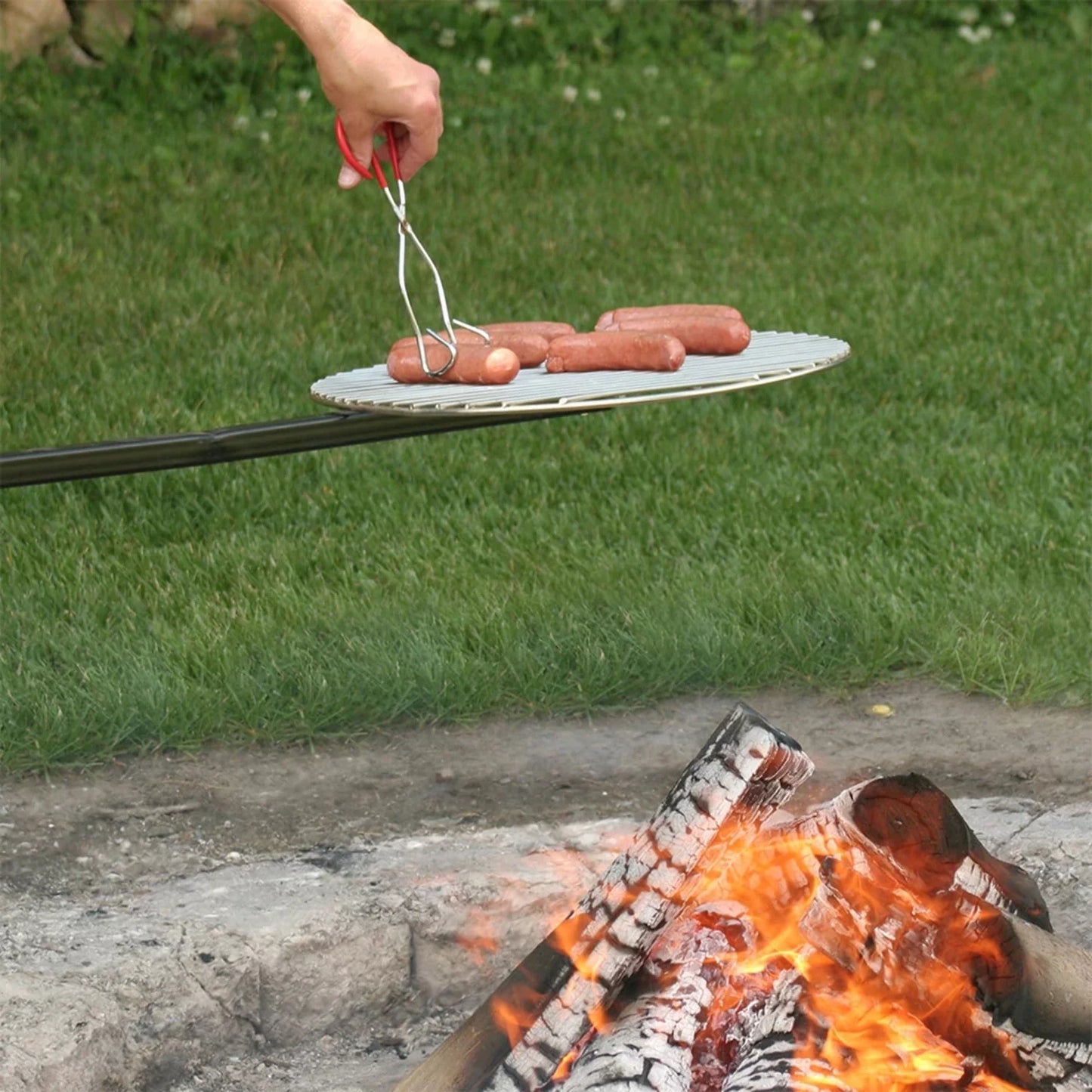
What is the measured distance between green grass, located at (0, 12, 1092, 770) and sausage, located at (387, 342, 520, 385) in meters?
1.17

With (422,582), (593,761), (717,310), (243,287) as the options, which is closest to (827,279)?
(243,287)

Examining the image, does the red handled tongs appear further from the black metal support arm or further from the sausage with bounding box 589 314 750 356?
the sausage with bounding box 589 314 750 356

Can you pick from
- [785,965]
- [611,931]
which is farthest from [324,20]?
[785,965]

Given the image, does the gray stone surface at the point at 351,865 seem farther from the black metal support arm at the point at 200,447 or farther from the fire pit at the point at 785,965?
the black metal support arm at the point at 200,447

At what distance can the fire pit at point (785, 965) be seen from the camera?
230 cm

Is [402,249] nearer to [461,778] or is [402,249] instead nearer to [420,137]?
[420,137]

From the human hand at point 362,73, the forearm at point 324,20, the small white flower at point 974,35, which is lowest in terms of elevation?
the human hand at point 362,73

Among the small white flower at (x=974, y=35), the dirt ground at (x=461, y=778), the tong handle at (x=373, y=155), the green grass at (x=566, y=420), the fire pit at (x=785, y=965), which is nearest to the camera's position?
the fire pit at (x=785, y=965)

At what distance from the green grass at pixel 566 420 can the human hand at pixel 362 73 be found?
55.4 inches

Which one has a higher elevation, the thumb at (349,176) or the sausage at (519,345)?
the thumb at (349,176)

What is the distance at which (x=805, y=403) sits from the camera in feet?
17.0

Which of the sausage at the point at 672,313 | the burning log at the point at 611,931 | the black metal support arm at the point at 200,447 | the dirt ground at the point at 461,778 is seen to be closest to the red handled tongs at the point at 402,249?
the black metal support arm at the point at 200,447

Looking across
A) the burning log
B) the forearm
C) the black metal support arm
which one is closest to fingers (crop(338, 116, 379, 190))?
the forearm

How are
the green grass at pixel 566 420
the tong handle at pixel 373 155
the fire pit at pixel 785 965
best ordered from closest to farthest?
the fire pit at pixel 785 965, the tong handle at pixel 373 155, the green grass at pixel 566 420
